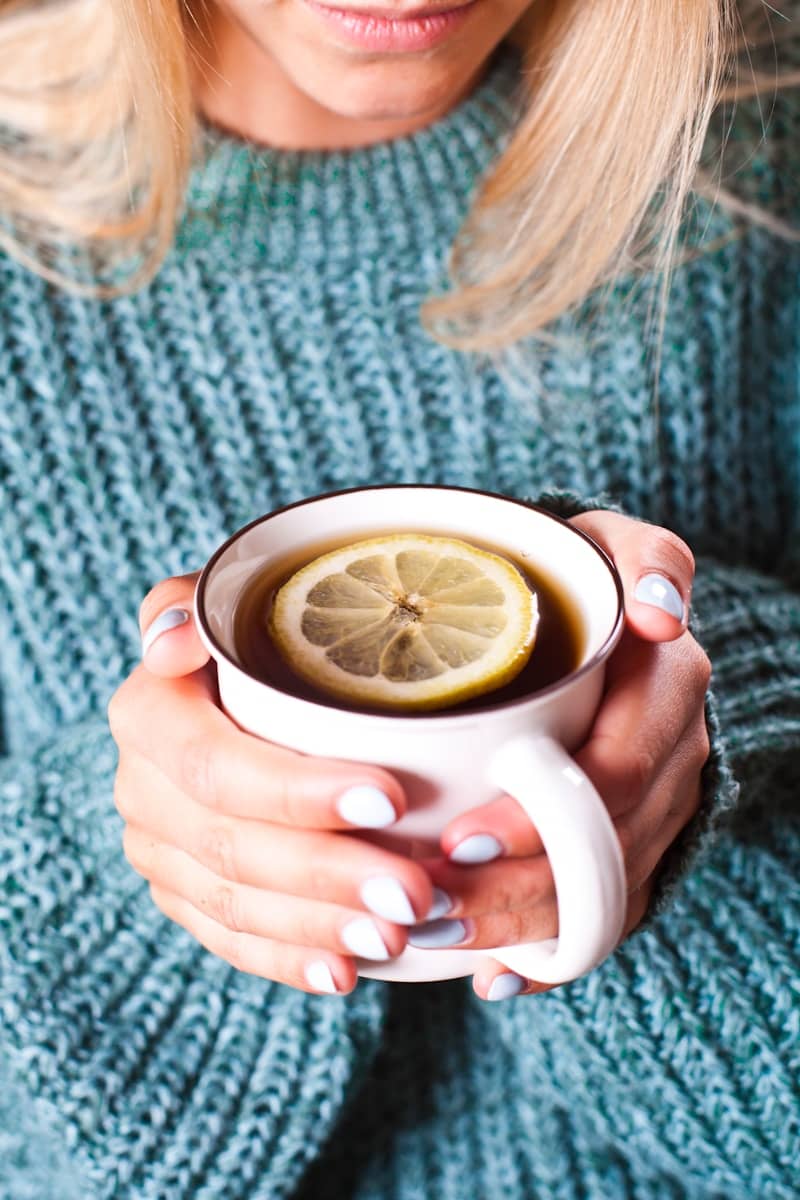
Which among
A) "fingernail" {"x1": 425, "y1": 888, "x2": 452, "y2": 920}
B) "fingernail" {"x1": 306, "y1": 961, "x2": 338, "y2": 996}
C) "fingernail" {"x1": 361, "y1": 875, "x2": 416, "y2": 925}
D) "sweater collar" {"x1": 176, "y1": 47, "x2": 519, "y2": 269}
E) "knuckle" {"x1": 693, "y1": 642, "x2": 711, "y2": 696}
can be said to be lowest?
"fingernail" {"x1": 306, "y1": 961, "x2": 338, "y2": 996}

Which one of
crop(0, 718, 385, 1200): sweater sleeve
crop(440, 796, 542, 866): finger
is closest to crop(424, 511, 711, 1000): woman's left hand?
crop(440, 796, 542, 866): finger

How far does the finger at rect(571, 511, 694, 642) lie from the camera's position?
19.2 inches

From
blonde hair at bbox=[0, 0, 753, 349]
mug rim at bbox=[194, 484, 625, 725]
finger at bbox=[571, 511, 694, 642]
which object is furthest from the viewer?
blonde hair at bbox=[0, 0, 753, 349]

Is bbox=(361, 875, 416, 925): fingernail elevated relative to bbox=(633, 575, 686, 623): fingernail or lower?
lower

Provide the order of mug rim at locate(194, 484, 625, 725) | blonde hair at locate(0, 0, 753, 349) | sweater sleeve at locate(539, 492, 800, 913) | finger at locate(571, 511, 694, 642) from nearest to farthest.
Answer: mug rim at locate(194, 484, 625, 725) < finger at locate(571, 511, 694, 642) < sweater sleeve at locate(539, 492, 800, 913) < blonde hair at locate(0, 0, 753, 349)

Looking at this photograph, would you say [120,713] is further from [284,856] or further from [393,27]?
[393,27]

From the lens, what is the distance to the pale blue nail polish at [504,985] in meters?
0.47

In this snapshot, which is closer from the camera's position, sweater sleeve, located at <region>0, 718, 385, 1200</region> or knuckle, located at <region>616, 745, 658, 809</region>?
knuckle, located at <region>616, 745, 658, 809</region>

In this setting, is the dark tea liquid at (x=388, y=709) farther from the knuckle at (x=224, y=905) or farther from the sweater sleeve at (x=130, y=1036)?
the sweater sleeve at (x=130, y=1036)

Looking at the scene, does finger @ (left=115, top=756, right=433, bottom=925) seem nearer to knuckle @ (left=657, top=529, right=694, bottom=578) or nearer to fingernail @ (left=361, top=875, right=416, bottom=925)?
fingernail @ (left=361, top=875, right=416, bottom=925)

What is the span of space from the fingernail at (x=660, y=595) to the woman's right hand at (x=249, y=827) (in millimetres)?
160

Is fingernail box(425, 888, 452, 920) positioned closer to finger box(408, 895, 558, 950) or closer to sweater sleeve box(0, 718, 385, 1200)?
finger box(408, 895, 558, 950)

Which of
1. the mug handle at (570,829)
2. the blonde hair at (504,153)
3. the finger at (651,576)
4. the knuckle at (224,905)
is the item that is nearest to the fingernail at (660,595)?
the finger at (651,576)

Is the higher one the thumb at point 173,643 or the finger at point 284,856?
the thumb at point 173,643
